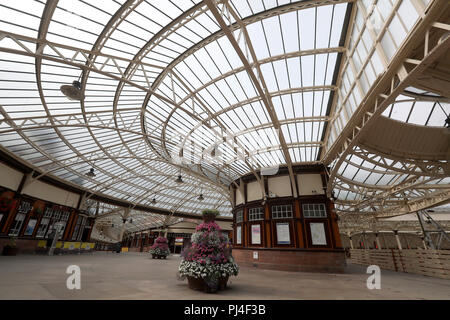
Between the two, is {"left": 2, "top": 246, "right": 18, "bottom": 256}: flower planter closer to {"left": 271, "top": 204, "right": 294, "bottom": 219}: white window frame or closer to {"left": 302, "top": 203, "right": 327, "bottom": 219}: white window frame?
{"left": 271, "top": 204, "right": 294, "bottom": 219}: white window frame

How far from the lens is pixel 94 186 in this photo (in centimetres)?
2873

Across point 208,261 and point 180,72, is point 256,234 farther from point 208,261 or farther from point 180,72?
point 180,72

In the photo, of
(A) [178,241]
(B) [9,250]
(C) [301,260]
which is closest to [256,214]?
(C) [301,260]

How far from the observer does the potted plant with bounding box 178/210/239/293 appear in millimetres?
6664

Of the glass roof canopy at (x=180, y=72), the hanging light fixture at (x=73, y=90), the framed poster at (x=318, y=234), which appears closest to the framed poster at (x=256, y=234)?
the framed poster at (x=318, y=234)

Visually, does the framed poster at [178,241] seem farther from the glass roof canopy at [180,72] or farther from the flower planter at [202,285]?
the flower planter at [202,285]

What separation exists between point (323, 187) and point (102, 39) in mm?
19041

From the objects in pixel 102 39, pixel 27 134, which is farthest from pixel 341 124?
pixel 27 134

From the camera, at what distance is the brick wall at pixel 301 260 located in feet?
49.6

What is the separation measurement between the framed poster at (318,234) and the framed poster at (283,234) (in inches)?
75.5

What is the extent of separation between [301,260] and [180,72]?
16.8m

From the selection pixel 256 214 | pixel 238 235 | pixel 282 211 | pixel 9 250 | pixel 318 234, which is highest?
pixel 282 211

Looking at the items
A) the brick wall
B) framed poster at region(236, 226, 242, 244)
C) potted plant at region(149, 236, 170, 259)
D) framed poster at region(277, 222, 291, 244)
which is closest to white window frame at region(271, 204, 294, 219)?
framed poster at region(277, 222, 291, 244)

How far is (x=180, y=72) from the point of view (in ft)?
42.5
